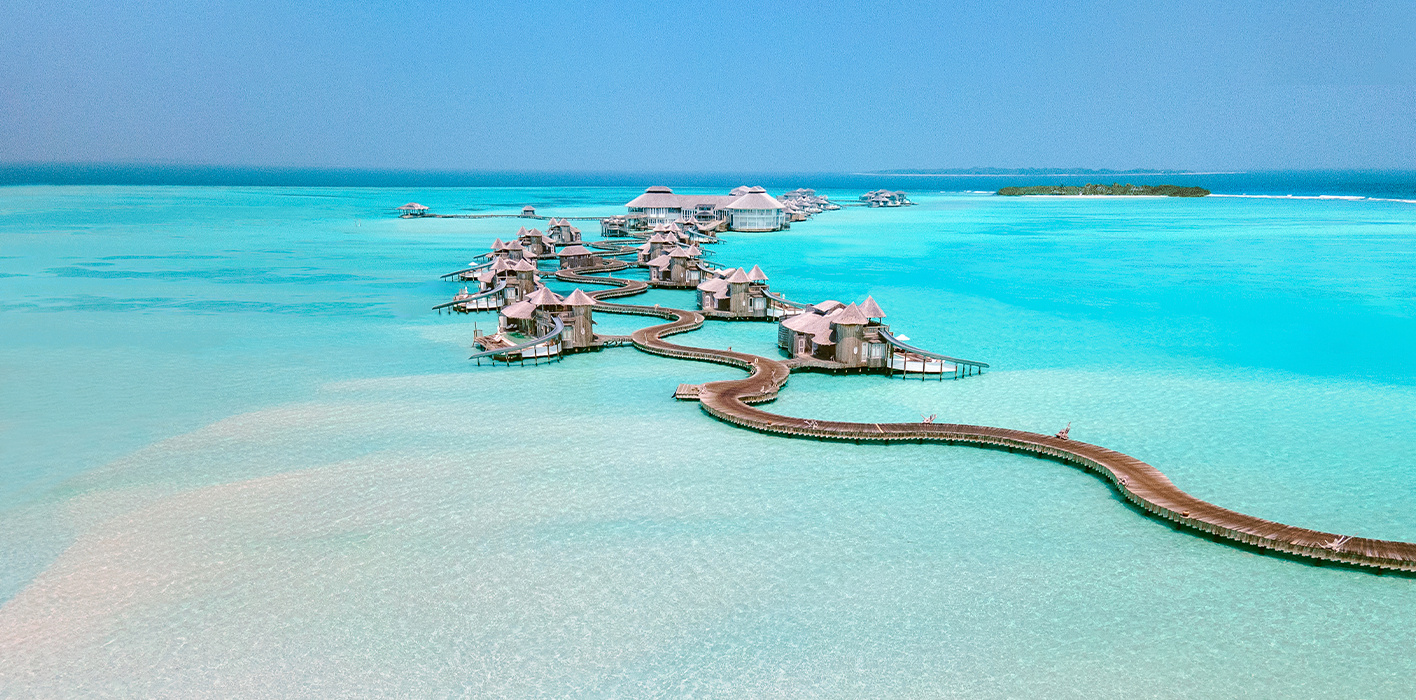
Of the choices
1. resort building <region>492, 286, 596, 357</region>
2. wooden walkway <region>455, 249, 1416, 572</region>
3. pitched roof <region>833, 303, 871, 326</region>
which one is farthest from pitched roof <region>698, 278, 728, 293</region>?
pitched roof <region>833, 303, 871, 326</region>

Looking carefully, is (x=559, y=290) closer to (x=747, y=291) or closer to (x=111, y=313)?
(x=747, y=291)

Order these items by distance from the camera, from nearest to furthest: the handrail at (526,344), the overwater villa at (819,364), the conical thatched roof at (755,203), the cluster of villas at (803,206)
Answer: the overwater villa at (819,364), the handrail at (526,344), the conical thatched roof at (755,203), the cluster of villas at (803,206)

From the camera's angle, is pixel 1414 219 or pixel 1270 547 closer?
pixel 1270 547

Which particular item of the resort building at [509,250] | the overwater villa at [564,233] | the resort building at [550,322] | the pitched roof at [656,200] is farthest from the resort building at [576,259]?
the pitched roof at [656,200]

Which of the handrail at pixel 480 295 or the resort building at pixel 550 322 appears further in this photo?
the handrail at pixel 480 295

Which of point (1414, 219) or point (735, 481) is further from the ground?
point (1414, 219)

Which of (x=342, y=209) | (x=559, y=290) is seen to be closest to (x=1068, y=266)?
(x=559, y=290)

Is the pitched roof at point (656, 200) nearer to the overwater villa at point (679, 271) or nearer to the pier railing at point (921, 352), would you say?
the overwater villa at point (679, 271)
